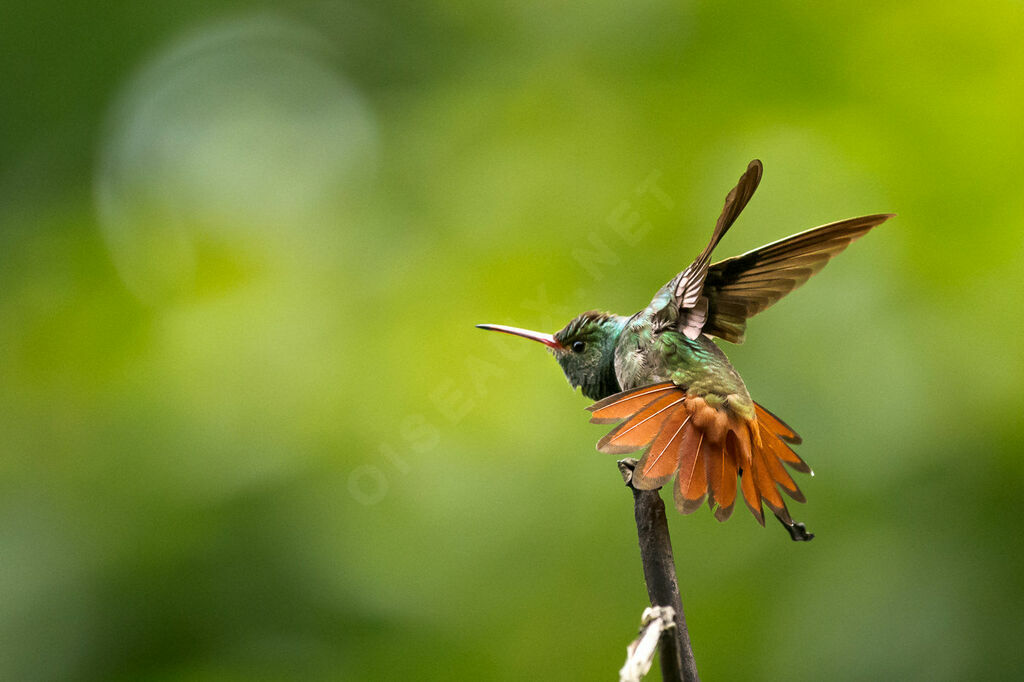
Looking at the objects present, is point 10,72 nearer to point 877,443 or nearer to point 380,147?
point 380,147

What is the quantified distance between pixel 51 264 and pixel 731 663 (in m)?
4.10

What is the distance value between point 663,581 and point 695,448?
52 centimetres

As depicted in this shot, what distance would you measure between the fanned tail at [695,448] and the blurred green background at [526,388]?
89.0 inches

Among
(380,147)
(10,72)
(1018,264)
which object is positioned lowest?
(1018,264)

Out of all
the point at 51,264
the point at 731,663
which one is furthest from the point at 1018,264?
the point at 51,264

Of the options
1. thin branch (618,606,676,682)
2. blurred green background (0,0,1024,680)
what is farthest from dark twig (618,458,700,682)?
blurred green background (0,0,1024,680)

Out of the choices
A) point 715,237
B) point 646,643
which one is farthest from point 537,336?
point 646,643

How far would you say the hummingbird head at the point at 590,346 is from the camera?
237 cm

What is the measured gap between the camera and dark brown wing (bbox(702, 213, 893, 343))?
6.53 feet

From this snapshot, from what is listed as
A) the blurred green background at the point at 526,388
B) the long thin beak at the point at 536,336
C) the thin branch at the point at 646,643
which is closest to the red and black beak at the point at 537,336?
the long thin beak at the point at 536,336

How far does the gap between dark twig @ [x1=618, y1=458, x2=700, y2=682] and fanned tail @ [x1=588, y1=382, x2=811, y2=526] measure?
120mm

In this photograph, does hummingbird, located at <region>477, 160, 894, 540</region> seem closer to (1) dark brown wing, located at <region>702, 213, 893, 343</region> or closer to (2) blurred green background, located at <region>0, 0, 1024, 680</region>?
(1) dark brown wing, located at <region>702, 213, 893, 343</region>

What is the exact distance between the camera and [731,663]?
399 centimetres

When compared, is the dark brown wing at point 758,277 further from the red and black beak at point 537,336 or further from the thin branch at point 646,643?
the thin branch at point 646,643
